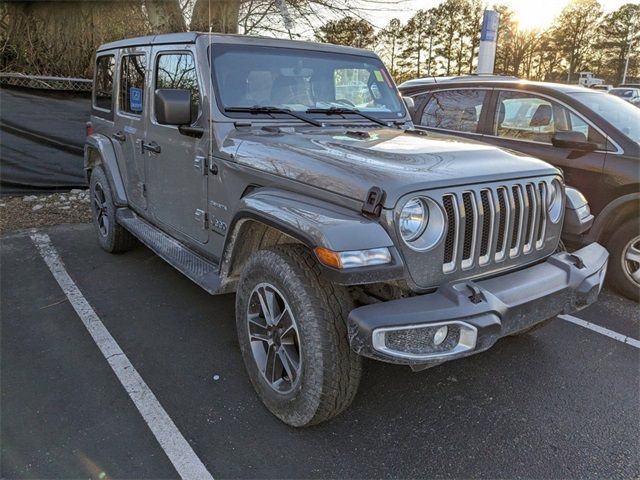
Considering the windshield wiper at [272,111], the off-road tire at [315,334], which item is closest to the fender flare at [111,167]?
the windshield wiper at [272,111]

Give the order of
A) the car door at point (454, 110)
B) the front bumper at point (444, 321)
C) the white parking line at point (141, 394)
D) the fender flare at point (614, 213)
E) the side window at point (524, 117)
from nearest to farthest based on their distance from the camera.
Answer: the front bumper at point (444, 321) → the white parking line at point (141, 394) → the fender flare at point (614, 213) → the side window at point (524, 117) → the car door at point (454, 110)

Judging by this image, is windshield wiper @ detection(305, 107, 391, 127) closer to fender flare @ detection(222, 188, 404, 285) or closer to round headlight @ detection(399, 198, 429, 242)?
fender flare @ detection(222, 188, 404, 285)

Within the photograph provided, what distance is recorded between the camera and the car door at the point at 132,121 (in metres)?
4.28

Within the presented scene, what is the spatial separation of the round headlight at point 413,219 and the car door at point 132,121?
283 centimetres

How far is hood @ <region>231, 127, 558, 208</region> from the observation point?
91.4 inches

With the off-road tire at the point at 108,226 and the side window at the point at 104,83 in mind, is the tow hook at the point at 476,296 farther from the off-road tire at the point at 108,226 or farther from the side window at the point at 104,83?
the side window at the point at 104,83

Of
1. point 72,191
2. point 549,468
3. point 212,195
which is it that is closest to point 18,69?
point 72,191

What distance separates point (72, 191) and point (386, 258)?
269 inches

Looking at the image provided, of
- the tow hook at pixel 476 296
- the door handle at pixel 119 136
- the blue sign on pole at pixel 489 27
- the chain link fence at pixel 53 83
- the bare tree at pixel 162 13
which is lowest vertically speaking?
the tow hook at pixel 476 296

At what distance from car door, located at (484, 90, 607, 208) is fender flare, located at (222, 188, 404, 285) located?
326 centimetres

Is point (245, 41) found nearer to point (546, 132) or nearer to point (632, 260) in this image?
point (546, 132)

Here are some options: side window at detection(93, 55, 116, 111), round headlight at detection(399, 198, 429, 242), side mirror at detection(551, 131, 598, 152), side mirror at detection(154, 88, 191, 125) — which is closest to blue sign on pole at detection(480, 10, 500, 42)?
side mirror at detection(551, 131, 598, 152)

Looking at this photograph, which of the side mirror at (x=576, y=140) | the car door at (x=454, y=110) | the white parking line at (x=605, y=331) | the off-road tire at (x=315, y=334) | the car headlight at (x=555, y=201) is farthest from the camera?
the car door at (x=454, y=110)

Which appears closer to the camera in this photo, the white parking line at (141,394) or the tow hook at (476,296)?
the tow hook at (476,296)
